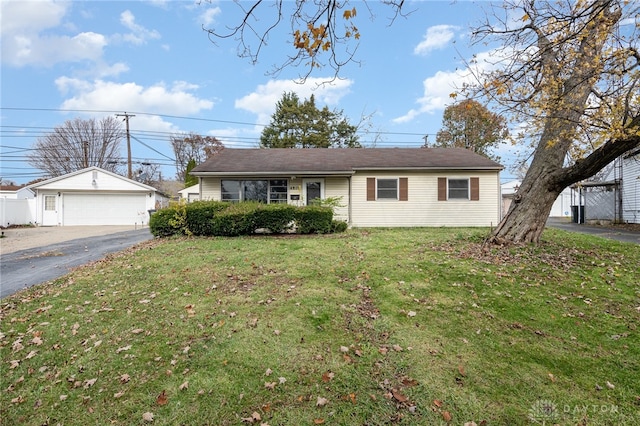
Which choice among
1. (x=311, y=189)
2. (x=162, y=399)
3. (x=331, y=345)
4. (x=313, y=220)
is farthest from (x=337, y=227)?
(x=162, y=399)

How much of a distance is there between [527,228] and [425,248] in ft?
8.15

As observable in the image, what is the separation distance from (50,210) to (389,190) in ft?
70.0

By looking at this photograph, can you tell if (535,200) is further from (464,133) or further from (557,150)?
(464,133)

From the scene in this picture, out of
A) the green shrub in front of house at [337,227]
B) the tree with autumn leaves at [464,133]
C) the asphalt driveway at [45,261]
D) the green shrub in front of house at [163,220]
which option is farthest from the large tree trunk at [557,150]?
the tree with autumn leaves at [464,133]

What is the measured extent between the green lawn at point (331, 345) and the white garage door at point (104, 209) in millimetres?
16405

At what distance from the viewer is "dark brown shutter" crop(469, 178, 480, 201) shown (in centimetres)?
1438

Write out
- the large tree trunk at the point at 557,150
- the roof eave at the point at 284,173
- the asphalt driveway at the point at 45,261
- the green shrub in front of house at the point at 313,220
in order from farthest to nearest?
1. the roof eave at the point at 284,173
2. the green shrub in front of house at the point at 313,220
3. the asphalt driveway at the point at 45,261
4. the large tree trunk at the point at 557,150

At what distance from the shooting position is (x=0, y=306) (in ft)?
16.3

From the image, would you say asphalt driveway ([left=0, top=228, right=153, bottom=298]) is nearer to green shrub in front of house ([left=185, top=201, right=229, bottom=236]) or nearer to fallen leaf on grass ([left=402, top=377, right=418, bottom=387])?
green shrub in front of house ([left=185, top=201, right=229, bottom=236])

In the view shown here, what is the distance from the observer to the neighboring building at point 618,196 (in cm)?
1698

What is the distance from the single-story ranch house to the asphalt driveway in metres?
4.83

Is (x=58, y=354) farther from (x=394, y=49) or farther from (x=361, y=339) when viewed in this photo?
(x=394, y=49)

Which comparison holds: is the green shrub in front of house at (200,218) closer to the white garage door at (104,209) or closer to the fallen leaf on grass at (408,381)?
the fallen leaf on grass at (408,381)

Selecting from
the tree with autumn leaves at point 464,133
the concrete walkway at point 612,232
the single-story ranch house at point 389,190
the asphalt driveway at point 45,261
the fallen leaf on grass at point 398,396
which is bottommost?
the fallen leaf on grass at point 398,396
